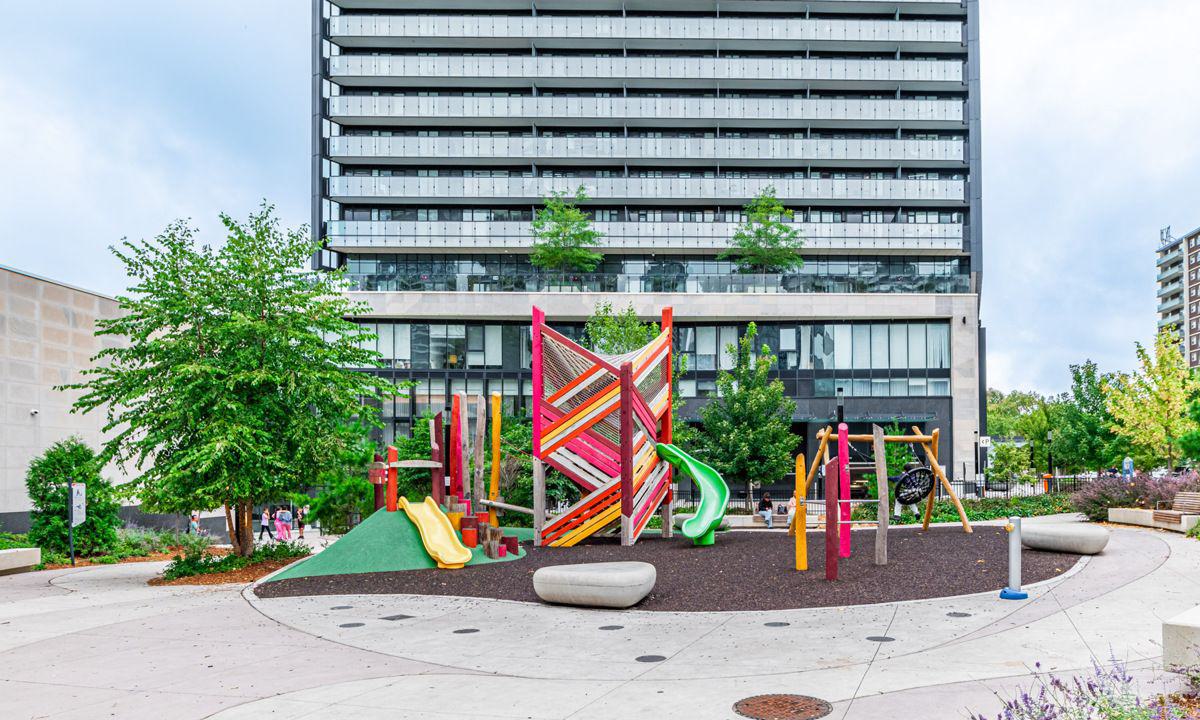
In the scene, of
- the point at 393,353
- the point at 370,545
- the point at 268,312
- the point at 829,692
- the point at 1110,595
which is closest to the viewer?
the point at 829,692

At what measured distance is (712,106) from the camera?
2253 inches

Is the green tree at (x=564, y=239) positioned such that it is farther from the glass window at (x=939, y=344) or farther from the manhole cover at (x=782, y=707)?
the manhole cover at (x=782, y=707)

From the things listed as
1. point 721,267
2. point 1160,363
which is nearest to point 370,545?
point 1160,363

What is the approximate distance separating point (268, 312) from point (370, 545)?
5.36 meters

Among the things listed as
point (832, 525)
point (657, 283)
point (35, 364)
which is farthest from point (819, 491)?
point (35, 364)

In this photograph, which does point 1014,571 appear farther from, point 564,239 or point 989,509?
point 564,239

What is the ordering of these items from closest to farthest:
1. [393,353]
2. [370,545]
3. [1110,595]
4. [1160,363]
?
[1110,595], [370,545], [1160,363], [393,353]

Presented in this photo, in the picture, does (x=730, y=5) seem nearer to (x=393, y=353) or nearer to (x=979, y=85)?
(x=979, y=85)

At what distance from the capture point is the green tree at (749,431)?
32.3 metres

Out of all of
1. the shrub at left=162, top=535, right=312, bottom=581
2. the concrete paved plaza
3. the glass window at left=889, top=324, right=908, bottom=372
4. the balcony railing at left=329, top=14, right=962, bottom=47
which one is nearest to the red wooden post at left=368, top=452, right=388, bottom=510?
the shrub at left=162, top=535, right=312, bottom=581

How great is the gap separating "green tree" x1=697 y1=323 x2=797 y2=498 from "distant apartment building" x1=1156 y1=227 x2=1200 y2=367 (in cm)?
10764

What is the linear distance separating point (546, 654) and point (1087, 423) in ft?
122

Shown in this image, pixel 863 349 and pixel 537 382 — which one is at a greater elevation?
pixel 863 349

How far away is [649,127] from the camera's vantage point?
58.7 m
